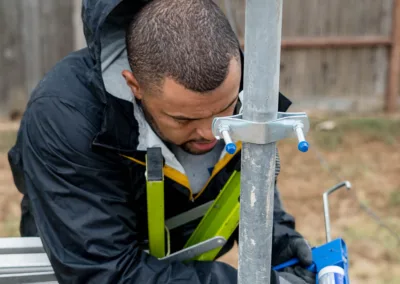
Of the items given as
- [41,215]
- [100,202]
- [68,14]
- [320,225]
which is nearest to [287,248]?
[100,202]

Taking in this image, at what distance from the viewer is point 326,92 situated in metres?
6.33

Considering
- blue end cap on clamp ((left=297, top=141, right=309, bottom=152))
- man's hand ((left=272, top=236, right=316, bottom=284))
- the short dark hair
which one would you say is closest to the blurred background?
man's hand ((left=272, top=236, right=316, bottom=284))

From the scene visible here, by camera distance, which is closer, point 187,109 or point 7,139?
point 187,109

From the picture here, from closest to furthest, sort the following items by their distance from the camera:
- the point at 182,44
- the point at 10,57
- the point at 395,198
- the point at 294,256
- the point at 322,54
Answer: the point at 182,44
the point at 294,256
the point at 395,198
the point at 10,57
the point at 322,54

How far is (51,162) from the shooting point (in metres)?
1.66

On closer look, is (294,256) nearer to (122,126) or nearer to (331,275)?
(331,275)

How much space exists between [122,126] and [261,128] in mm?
669

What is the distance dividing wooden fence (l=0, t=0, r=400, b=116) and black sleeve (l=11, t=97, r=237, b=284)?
4.20 meters

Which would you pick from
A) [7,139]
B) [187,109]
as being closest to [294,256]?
[187,109]

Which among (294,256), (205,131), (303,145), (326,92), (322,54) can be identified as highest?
(303,145)

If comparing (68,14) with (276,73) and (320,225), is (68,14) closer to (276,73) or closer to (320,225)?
(320,225)

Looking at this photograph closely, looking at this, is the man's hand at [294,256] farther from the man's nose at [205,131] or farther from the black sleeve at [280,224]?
the man's nose at [205,131]

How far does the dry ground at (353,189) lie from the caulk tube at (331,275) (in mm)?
2044

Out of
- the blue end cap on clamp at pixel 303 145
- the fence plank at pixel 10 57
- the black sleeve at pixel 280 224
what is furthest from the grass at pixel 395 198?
the blue end cap on clamp at pixel 303 145
